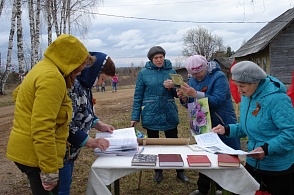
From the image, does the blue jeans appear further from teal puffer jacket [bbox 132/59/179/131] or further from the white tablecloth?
teal puffer jacket [bbox 132/59/179/131]

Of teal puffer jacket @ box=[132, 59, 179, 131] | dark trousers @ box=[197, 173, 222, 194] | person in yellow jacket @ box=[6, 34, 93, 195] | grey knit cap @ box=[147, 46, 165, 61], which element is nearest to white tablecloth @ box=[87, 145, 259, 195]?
person in yellow jacket @ box=[6, 34, 93, 195]

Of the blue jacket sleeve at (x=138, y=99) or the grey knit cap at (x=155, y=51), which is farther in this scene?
the blue jacket sleeve at (x=138, y=99)

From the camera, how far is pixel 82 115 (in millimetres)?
2342

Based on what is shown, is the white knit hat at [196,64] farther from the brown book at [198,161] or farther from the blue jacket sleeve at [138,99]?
the brown book at [198,161]

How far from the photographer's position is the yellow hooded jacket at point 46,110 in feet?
5.72

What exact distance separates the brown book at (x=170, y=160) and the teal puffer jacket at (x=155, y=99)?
4.80 ft

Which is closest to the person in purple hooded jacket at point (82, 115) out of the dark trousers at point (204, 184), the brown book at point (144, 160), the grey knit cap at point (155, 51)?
the brown book at point (144, 160)

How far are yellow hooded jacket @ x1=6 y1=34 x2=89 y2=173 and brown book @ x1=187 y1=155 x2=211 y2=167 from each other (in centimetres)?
86

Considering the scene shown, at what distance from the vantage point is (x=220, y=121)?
10.6 ft

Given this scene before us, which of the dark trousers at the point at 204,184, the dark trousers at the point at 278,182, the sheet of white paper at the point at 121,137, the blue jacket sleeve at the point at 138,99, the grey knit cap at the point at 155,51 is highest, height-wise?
the grey knit cap at the point at 155,51

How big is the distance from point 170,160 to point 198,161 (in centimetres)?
19

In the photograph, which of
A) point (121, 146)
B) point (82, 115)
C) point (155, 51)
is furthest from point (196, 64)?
point (82, 115)

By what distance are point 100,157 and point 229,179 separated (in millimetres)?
939

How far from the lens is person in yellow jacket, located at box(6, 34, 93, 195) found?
5.73 ft
